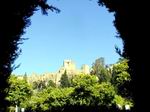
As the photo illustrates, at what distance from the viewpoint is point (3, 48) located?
1298cm

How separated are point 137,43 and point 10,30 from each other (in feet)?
14.0

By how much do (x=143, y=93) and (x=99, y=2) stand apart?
6087 millimetres

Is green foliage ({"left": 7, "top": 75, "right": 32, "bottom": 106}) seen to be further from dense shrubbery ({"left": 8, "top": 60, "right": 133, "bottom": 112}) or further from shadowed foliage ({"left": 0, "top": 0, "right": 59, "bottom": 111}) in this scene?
shadowed foliage ({"left": 0, "top": 0, "right": 59, "bottom": 111})

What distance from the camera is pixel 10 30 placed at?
43.4 feet

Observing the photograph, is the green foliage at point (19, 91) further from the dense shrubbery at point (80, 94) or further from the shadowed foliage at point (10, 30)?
the shadowed foliage at point (10, 30)

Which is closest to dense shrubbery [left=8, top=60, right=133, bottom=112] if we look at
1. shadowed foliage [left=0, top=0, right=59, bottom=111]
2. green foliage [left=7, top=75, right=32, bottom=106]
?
green foliage [left=7, top=75, right=32, bottom=106]

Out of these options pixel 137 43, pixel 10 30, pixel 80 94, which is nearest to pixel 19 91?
pixel 80 94

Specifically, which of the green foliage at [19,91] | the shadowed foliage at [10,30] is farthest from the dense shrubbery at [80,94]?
the shadowed foliage at [10,30]

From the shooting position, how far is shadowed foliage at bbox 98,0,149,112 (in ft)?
40.0

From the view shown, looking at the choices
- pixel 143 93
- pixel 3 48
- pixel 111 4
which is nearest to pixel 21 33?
pixel 3 48

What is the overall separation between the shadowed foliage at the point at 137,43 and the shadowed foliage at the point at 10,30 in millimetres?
3201

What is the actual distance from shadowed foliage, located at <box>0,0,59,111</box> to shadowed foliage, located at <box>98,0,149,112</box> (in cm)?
320

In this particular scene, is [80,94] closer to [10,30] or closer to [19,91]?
[19,91]

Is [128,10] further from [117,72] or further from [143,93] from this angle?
[117,72]
